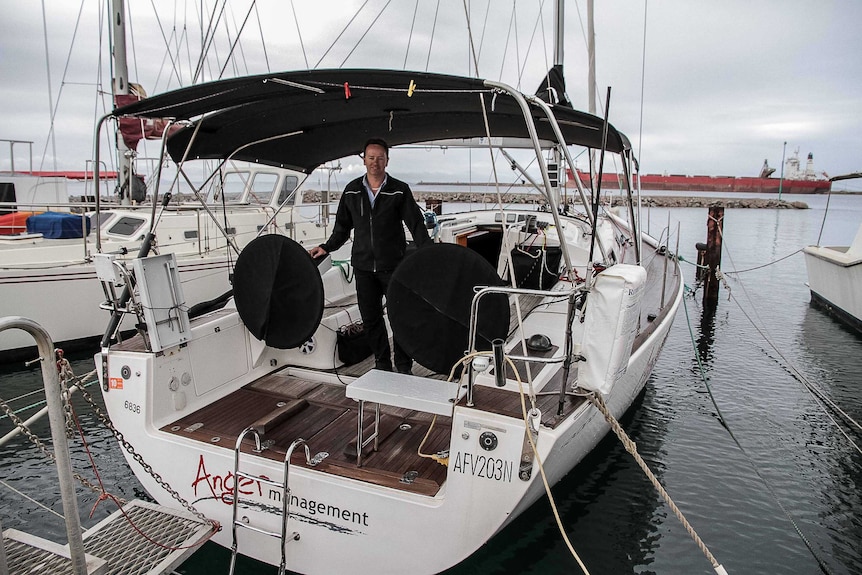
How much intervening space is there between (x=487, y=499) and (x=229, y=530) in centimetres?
154

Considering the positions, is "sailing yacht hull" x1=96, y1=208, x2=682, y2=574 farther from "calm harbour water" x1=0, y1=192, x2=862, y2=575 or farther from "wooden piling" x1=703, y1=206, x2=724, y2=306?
"wooden piling" x1=703, y1=206, x2=724, y2=306

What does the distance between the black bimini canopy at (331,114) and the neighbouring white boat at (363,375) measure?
0.02 m

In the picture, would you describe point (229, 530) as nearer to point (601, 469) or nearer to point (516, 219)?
point (601, 469)

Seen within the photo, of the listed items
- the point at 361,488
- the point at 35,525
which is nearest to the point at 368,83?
the point at 361,488

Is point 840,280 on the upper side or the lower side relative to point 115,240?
lower

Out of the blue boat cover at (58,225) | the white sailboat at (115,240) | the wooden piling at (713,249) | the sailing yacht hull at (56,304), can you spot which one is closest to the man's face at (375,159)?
the white sailboat at (115,240)

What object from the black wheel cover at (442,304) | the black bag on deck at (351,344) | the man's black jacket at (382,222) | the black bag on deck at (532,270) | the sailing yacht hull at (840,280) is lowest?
the sailing yacht hull at (840,280)

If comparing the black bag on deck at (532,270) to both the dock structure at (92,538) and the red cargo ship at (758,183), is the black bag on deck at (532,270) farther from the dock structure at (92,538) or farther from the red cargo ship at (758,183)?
the red cargo ship at (758,183)

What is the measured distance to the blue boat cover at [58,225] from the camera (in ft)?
31.9

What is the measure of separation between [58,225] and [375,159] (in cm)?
857

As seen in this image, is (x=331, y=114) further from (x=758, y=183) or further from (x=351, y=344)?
(x=758, y=183)

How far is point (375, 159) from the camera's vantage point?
3.78 meters

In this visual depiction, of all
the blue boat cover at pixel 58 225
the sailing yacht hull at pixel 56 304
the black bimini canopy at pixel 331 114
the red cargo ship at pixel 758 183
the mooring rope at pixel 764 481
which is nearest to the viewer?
the black bimini canopy at pixel 331 114

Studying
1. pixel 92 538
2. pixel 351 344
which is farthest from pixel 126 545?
pixel 351 344
